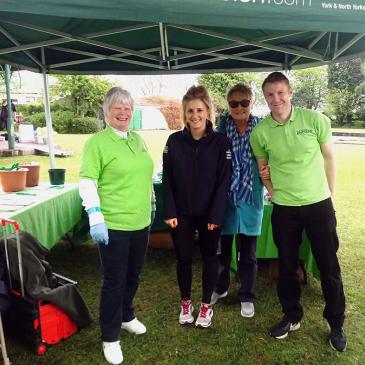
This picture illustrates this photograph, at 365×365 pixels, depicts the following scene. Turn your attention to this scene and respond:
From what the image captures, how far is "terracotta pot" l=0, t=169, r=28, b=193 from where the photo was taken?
10.0 feet

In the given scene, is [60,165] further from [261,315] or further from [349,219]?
[261,315]

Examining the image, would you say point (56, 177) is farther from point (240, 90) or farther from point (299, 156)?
point (299, 156)

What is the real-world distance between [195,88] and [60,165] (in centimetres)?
849

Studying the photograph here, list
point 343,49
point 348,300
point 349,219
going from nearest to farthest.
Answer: point 348,300 < point 343,49 < point 349,219

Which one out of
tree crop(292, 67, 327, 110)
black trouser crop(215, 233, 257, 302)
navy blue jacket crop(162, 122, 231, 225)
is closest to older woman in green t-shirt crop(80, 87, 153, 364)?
navy blue jacket crop(162, 122, 231, 225)

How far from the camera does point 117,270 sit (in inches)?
81.7

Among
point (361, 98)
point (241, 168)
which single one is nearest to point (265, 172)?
point (241, 168)

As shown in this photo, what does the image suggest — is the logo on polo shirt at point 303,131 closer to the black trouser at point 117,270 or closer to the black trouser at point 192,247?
the black trouser at point 192,247

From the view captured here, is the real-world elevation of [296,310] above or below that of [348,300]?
above

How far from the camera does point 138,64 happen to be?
416 centimetres

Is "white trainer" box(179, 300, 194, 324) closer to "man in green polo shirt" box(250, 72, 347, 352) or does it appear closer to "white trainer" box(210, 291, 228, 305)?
"white trainer" box(210, 291, 228, 305)

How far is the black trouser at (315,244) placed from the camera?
2158 mm

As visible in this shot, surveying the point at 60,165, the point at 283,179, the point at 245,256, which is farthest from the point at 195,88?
the point at 60,165

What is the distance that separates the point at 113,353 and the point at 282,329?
3.61 ft
